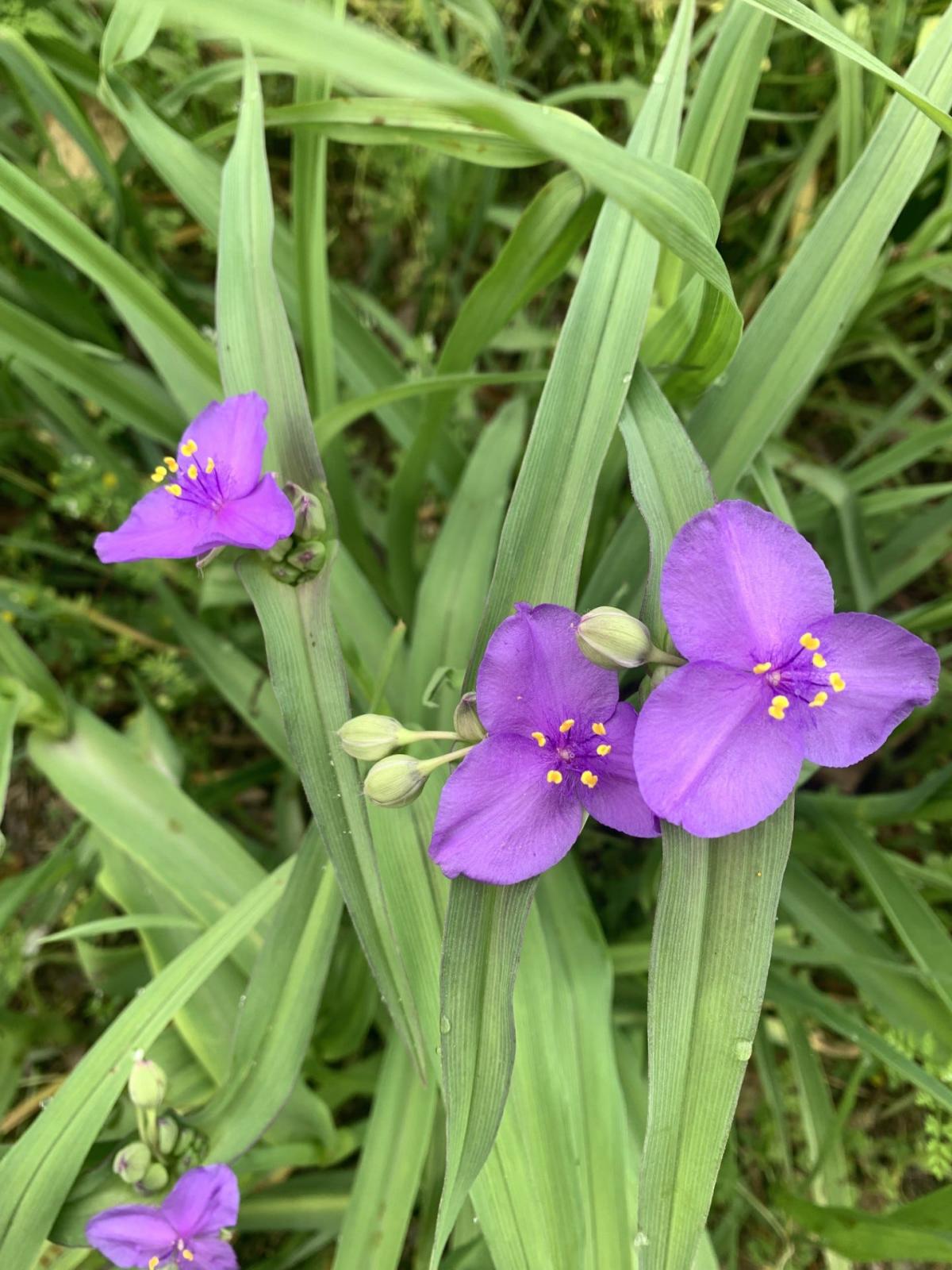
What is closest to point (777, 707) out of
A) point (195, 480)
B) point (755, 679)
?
point (755, 679)

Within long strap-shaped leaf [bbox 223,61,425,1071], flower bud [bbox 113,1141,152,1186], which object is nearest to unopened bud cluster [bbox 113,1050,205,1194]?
flower bud [bbox 113,1141,152,1186]

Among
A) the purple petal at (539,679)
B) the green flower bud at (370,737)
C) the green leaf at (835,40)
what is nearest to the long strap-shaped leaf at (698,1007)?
the purple petal at (539,679)

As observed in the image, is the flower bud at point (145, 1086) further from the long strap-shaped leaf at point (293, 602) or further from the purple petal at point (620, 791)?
the purple petal at point (620, 791)

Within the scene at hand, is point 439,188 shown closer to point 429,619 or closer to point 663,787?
point 429,619

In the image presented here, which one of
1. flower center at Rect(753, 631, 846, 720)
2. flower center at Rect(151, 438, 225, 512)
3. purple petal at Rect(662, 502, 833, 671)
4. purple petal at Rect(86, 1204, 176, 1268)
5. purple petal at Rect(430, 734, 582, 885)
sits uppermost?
flower center at Rect(151, 438, 225, 512)

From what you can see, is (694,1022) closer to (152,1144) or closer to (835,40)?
(152,1144)

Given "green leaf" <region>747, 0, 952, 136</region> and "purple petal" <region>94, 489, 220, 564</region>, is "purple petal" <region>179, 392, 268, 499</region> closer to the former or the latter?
"purple petal" <region>94, 489, 220, 564</region>

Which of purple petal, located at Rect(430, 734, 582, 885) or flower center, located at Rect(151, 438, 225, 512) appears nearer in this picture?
purple petal, located at Rect(430, 734, 582, 885)
